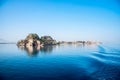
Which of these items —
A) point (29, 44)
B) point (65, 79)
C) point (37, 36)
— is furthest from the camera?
point (37, 36)

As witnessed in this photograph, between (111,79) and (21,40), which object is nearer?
(111,79)

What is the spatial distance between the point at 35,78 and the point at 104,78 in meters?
7.69

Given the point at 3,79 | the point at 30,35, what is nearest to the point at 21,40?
the point at 30,35

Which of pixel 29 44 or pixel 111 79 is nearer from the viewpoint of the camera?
pixel 111 79

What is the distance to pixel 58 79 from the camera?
1352 centimetres

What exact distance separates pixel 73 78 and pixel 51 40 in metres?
118

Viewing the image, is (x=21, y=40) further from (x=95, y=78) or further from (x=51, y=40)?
(x=95, y=78)

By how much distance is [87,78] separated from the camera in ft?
45.5

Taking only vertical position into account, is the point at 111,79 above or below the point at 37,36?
below

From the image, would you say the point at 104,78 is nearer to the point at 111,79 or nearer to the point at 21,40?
the point at 111,79

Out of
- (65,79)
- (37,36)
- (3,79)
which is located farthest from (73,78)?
(37,36)

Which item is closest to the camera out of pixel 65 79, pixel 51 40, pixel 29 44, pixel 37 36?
pixel 65 79

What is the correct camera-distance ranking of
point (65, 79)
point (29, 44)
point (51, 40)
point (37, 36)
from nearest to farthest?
point (65, 79) < point (29, 44) < point (37, 36) < point (51, 40)

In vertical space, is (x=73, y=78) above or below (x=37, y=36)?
→ below
